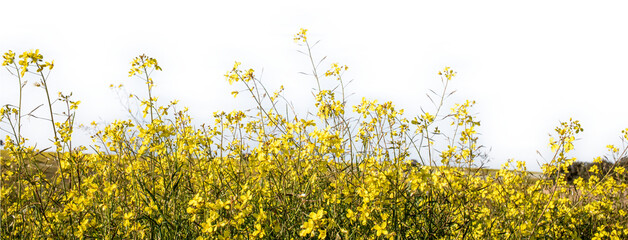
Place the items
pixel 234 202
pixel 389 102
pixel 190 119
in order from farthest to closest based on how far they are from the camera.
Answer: pixel 190 119 < pixel 389 102 < pixel 234 202

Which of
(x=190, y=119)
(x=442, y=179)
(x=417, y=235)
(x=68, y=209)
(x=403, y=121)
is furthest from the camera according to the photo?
(x=190, y=119)

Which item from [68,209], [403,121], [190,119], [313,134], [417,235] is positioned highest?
[190,119]

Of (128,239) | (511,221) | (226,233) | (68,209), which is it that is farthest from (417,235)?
(68,209)

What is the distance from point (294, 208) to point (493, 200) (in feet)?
10.2

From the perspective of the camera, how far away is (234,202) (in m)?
2.29

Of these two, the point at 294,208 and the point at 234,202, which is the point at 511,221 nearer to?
the point at 294,208

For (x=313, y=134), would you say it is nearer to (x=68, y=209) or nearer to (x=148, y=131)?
(x=148, y=131)

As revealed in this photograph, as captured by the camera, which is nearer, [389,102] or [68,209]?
[68,209]

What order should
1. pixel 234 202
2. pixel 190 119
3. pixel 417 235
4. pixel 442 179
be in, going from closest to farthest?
1. pixel 234 202
2. pixel 442 179
3. pixel 417 235
4. pixel 190 119

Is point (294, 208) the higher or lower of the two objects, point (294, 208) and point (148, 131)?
the lower

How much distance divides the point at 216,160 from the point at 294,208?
4.00 ft

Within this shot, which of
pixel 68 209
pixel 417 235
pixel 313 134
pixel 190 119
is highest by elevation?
pixel 190 119

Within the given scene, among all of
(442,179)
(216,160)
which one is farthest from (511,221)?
(216,160)

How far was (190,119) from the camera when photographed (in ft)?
14.9
